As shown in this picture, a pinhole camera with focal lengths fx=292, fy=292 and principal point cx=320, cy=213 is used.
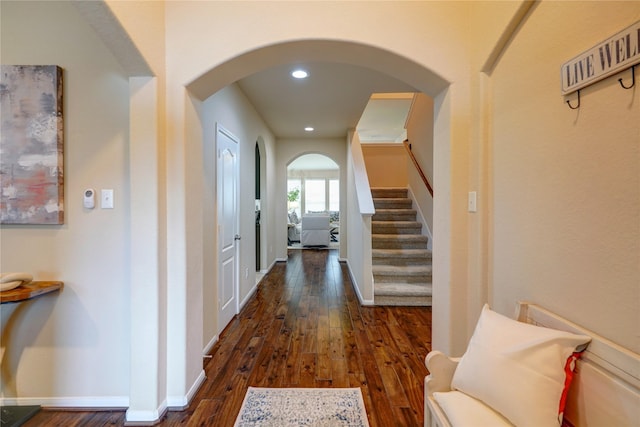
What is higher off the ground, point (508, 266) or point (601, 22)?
point (601, 22)

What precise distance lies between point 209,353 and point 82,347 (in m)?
0.92

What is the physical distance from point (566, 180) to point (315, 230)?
23.1ft

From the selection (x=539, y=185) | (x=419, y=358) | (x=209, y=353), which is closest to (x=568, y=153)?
(x=539, y=185)

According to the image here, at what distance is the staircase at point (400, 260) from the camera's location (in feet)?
11.9

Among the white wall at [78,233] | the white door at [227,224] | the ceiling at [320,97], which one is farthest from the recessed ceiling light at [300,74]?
the white wall at [78,233]

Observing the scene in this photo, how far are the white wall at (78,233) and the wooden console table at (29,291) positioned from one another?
6cm

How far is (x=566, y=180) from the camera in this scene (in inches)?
45.3

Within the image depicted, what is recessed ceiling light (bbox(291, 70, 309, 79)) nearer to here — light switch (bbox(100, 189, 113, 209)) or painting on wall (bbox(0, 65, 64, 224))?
painting on wall (bbox(0, 65, 64, 224))

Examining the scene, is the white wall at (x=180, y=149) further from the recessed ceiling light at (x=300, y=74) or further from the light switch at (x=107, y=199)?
the recessed ceiling light at (x=300, y=74)

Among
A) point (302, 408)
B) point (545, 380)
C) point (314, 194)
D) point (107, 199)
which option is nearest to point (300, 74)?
point (107, 199)

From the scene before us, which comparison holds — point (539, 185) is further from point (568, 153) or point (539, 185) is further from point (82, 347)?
point (82, 347)

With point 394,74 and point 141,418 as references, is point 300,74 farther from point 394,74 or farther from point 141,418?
point 141,418

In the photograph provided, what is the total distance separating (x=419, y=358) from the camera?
2.38 metres

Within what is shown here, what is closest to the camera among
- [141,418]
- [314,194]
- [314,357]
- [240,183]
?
[141,418]
